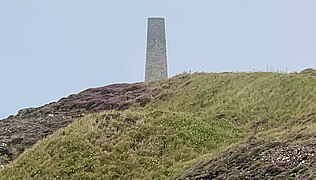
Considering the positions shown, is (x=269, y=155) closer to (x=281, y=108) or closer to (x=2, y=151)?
(x=281, y=108)

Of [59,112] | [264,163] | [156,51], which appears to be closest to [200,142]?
[264,163]

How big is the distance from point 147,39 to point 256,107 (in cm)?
1794

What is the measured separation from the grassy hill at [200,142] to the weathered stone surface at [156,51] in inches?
517

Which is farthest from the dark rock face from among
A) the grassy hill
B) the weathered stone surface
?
the grassy hill

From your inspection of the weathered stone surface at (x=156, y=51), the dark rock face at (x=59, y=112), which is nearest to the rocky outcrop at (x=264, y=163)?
the dark rock face at (x=59, y=112)

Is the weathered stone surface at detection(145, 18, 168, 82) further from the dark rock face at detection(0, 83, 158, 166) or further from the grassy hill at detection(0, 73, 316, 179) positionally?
the grassy hill at detection(0, 73, 316, 179)

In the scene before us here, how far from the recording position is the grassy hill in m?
16.6

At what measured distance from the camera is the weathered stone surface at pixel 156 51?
138ft

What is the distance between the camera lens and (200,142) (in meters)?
21.8

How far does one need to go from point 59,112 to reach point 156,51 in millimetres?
9494

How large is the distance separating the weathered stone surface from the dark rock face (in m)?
3.66

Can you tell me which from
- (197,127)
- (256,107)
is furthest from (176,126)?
(256,107)

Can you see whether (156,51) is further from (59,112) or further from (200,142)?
(200,142)

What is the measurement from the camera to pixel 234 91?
2942cm
